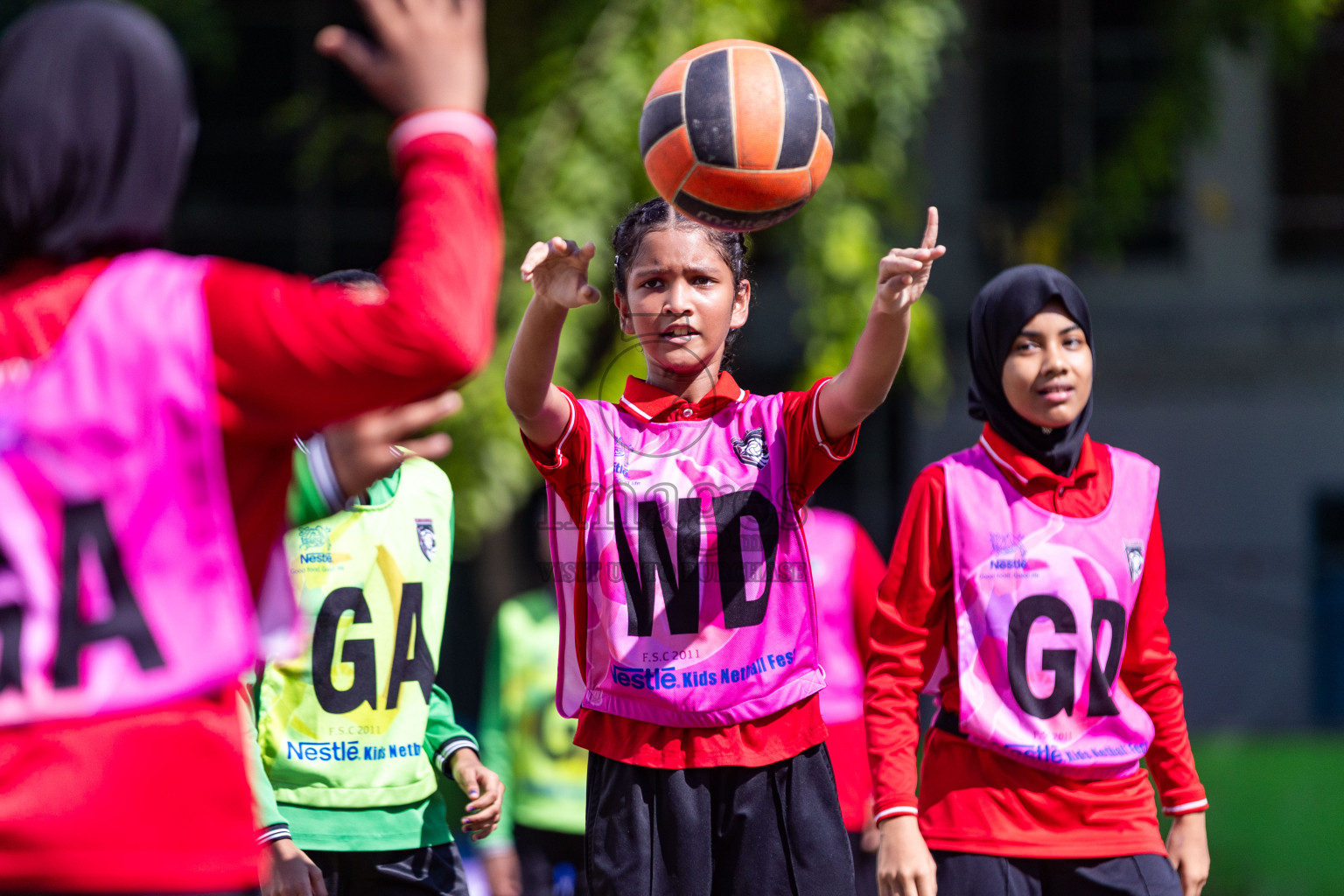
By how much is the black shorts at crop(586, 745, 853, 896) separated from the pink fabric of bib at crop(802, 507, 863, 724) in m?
2.20

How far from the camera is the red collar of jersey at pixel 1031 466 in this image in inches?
146

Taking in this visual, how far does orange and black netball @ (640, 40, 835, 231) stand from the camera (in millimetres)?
3297

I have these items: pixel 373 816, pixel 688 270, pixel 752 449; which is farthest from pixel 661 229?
pixel 373 816

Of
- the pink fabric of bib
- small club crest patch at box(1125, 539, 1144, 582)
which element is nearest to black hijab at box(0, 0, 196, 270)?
small club crest patch at box(1125, 539, 1144, 582)

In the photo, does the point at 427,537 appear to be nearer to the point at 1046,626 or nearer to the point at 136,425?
the point at 1046,626

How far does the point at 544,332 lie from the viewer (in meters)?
3.14

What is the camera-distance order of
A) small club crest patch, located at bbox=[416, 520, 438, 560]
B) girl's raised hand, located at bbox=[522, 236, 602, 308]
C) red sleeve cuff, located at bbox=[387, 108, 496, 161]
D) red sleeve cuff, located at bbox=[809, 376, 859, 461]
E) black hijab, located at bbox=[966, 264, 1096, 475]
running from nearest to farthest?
red sleeve cuff, located at bbox=[387, 108, 496, 161]
girl's raised hand, located at bbox=[522, 236, 602, 308]
red sleeve cuff, located at bbox=[809, 376, 859, 461]
black hijab, located at bbox=[966, 264, 1096, 475]
small club crest patch, located at bbox=[416, 520, 438, 560]

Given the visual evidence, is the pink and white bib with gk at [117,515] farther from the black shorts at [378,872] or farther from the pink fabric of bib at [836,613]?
the pink fabric of bib at [836,613]

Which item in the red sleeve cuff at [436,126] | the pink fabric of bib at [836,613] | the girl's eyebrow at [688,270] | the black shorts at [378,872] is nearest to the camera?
the red sleeve cuff at [436,126]

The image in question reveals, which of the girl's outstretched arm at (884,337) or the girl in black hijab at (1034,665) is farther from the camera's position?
the girl in black hijab at (1034,665)

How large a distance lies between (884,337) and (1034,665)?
99cm

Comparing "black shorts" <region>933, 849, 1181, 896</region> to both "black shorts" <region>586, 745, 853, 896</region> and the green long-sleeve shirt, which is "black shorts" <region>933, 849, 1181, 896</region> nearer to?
"black shorts" <region>586, 745, 853, 896</region>

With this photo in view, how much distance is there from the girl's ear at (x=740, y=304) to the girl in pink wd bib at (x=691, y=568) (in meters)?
0.06

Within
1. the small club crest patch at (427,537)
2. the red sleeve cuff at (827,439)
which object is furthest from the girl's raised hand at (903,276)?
the small club crest patch at (427,537)
